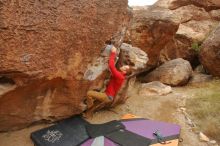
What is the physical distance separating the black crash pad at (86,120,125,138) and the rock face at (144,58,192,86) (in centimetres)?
463

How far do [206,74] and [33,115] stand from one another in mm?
8408

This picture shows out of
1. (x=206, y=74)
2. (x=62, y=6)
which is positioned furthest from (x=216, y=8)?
(x=62, y=6)

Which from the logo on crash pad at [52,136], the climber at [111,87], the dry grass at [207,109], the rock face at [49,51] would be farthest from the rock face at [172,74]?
the logo on crash pad at [52,136]

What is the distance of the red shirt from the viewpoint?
27.0ft

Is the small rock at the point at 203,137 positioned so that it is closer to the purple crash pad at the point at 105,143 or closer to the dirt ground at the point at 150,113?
the dirt ground at the point at 150,113

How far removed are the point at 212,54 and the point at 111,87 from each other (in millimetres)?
5788

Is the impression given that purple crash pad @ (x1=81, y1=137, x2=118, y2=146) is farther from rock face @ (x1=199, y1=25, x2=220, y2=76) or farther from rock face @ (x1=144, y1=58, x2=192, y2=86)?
rock face @ (x1=199, y1=25, x2=220, y2=76)

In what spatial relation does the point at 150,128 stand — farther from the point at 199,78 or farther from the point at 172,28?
the point at 199,78

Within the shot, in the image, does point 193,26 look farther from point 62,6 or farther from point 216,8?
point 62,6

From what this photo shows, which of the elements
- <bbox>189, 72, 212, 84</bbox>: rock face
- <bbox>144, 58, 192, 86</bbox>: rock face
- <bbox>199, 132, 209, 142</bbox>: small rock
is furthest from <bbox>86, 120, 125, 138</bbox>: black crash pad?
<bbox>189, 72, 212, 84</bbox>: rock face

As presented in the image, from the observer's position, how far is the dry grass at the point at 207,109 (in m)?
8.30

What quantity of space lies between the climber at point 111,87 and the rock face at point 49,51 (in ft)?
0.86

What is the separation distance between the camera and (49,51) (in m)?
6.67

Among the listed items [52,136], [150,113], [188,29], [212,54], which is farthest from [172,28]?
[52,136]
